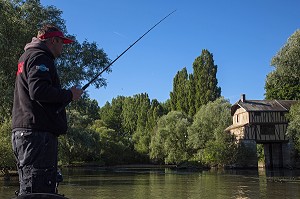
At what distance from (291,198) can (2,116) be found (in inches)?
518

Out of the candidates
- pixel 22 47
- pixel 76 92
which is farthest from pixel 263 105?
pixel 76 92

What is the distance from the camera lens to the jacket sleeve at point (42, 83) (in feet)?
11.0

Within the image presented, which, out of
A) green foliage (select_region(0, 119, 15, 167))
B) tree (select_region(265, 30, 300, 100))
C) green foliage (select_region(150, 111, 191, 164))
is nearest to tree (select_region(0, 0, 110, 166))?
green foliage (select_region(0, 119, 15, 167))

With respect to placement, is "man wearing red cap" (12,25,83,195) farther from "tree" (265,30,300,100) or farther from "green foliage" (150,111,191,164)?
"green foliage" (150,111,191,164)

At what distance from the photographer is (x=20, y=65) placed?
3586 millimetres

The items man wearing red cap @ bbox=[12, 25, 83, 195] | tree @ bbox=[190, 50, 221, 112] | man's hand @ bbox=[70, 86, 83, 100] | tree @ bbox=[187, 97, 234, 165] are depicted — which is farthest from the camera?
tree @ bbox=[190, 50, 221, 112]

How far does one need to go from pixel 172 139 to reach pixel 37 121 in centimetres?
5603

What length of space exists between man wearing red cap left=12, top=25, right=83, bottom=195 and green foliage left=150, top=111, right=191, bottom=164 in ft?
176

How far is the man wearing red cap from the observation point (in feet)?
10.8

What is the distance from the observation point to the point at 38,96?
132 inches

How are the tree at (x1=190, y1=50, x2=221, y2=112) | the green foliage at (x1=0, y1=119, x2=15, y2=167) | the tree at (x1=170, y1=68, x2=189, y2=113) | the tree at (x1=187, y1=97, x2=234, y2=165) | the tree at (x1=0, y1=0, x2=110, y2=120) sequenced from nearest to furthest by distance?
the tree at (x1=0, y1=0, x2=110, y2=120)
the green foliage at (x1=0, y1=119, x2=15, y2=167)
the tree at (x1=187, y1=97, x2=234, y2=165)
the tree at (x1=190, y1=50, x2=221, y2=112)
the tree at (x1=170, y1=68, x2=189, y2=113)

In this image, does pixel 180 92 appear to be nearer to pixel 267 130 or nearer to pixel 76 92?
pixel 267 130

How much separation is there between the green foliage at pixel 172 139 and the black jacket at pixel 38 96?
53.7 m

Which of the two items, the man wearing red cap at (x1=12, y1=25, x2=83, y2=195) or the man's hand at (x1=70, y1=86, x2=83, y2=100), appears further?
the man's hand at (x1=70, y1=86, x2=83, y2=100)
